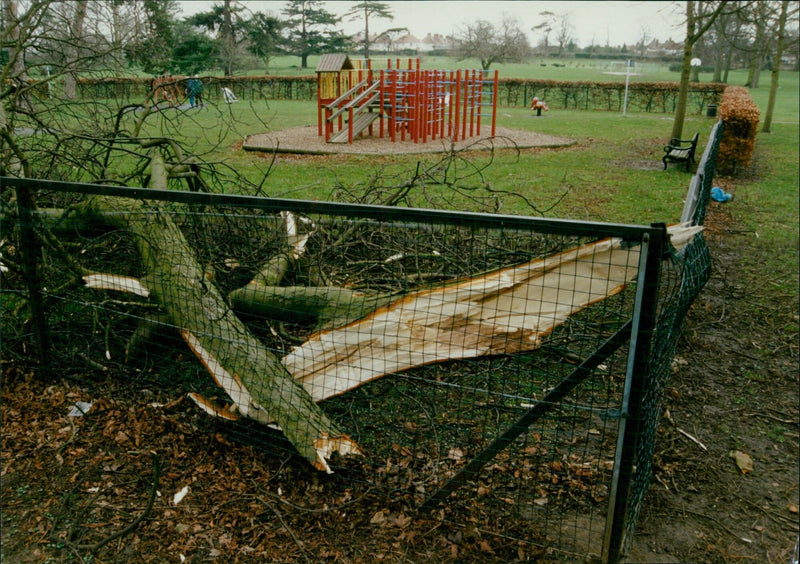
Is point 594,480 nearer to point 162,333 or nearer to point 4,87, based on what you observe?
point 162,333

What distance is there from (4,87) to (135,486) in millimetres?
3561

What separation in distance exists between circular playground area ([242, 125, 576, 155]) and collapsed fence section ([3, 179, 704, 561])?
985 cm

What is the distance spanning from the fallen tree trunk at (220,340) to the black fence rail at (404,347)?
1 centimetres

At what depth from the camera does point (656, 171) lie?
1238 cm

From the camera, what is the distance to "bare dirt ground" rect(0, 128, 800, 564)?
260cm

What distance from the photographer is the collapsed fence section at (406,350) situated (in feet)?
8.19

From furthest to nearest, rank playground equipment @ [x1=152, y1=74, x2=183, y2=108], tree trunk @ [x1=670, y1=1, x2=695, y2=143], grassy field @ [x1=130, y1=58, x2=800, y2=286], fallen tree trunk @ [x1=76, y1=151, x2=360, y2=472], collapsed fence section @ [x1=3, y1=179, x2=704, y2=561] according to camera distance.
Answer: tree trunk @ [x1=670, y1=1, x2=695, y2=143] → grassy field @ [x1=130, y1=58, x2=800, y2=286] → playground equipment @ [x1=152, y1=74, x2=183, y2=108] → fallen tree trunk @ [x1=76, y1=151, x2=360, y2=472] → collapsed fence section @ [x1=3, y1=179, x2=704, y2=561]

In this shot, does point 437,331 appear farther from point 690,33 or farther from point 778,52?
point 778,52

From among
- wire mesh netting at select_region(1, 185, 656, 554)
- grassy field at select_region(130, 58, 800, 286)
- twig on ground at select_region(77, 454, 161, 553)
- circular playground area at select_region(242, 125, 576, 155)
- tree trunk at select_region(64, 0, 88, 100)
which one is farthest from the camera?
circular playground area at select_region(242, 125, 576, 155)

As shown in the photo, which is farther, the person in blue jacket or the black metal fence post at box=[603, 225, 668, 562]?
the person in blue jacket

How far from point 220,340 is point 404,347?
3.12ft

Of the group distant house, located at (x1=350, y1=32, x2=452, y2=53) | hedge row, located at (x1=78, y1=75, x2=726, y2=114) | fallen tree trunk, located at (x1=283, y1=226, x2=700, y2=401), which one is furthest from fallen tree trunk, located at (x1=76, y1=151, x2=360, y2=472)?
distant house, located at (x1=350, y1=32, x2=452, y2=53)

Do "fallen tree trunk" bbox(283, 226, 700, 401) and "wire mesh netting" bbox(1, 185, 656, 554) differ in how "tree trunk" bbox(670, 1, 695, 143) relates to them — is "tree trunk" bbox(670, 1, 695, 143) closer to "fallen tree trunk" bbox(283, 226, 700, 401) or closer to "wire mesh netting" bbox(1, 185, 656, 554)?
"wire mesh netting" bbox(1, 185, 656, 554)

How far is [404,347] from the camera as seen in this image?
335 centimetres
